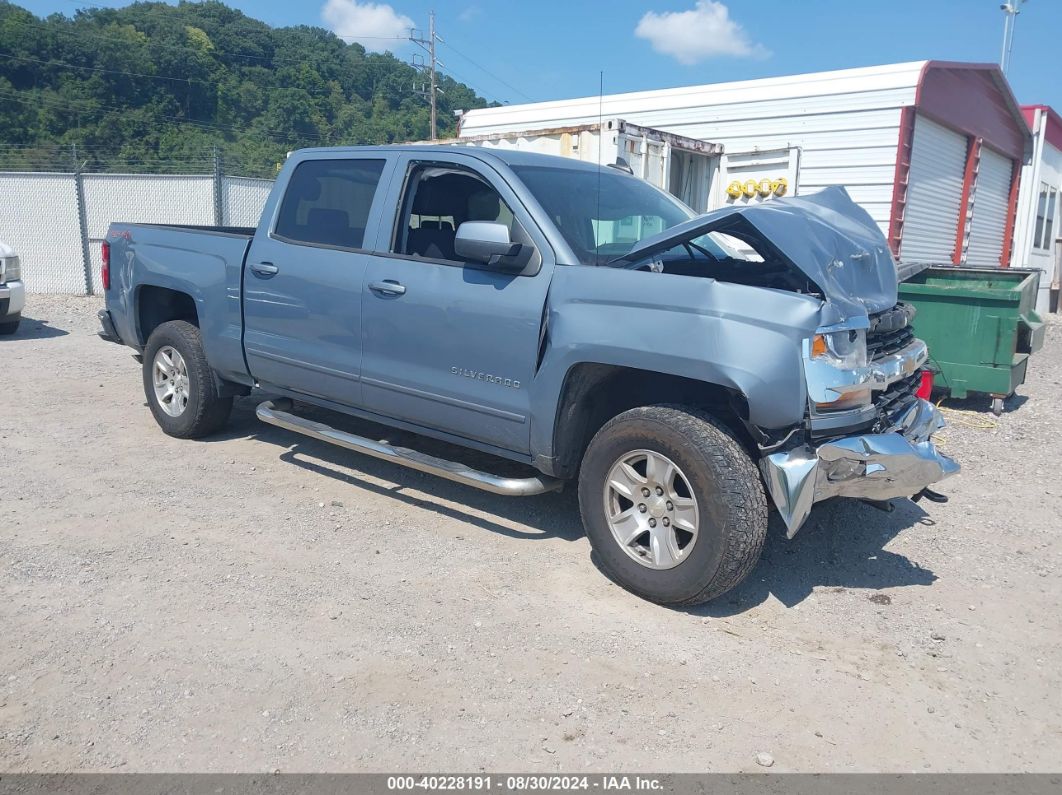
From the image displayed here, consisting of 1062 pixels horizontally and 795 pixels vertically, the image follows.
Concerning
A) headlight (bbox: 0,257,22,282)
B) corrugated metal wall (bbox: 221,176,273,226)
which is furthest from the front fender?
corrugated metal wall (bbox: 221,176,273,226)

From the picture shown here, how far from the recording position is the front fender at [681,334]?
11.7ft

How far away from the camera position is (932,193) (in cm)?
1328

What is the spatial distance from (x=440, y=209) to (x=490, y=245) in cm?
100

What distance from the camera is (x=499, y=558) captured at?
4.54 meters

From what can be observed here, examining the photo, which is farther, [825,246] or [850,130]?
[850,130]

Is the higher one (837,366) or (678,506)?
(837,366)

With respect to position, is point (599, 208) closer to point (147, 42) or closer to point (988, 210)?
point (988, 210)

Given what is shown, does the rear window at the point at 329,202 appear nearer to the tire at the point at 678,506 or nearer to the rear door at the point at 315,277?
the rear door at the point at 315,277

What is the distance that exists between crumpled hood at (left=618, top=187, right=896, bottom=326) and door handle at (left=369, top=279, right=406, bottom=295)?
1308 millimetres

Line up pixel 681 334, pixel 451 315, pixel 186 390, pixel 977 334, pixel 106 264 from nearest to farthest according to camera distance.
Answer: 1. pixel 681 334
2. pixel 451 315
3. pixel 186 390
4. pixel 106 264
5. pixel 977 334

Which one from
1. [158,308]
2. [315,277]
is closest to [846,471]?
[315,277]

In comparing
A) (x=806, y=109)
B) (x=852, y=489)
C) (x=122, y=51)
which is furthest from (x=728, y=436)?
(x=122, y=51)

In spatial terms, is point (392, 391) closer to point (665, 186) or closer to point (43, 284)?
point (665, 186)

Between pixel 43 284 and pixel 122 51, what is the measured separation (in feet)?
140
